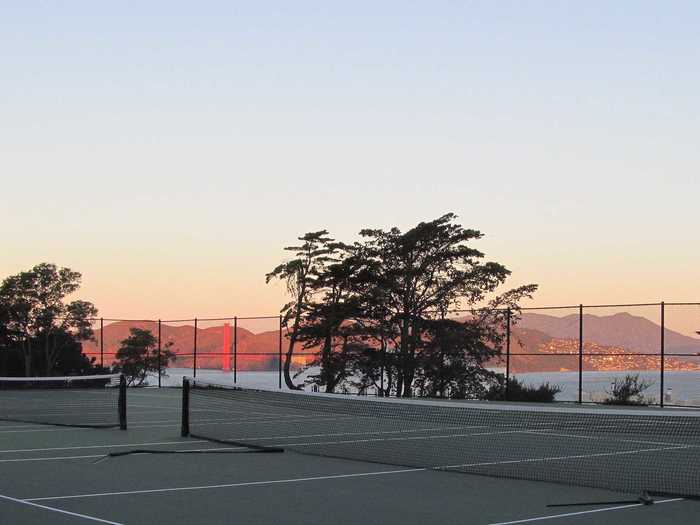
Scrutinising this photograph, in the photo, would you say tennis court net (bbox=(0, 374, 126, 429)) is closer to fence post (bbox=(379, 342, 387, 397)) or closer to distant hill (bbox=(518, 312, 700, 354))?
fence post (bbox=(379, 342, 387, 397))

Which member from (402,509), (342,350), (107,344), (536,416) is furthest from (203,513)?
(107,344)

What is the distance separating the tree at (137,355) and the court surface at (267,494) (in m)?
40.3

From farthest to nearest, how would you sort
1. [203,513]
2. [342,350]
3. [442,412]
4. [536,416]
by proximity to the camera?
1. [342,350]
2. [442,412]
3. [536,416]
4. [203,513]

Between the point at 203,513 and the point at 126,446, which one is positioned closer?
the point at 203,513

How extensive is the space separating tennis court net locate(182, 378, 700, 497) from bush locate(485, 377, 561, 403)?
34.6 ft

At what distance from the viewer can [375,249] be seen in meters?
43.9

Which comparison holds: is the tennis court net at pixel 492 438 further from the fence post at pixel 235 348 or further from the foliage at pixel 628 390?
the fence post at pixel 235 348

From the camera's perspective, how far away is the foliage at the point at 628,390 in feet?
112

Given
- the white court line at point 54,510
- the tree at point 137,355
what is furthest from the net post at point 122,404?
the tree at point 137,355

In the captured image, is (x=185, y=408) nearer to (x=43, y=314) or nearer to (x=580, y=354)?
(x=580, y=354)

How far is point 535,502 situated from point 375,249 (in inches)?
1314

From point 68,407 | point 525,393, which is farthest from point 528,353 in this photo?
point 68,407

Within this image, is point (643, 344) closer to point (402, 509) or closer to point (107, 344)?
point (107, 344)

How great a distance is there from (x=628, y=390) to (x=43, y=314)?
98.5ft
